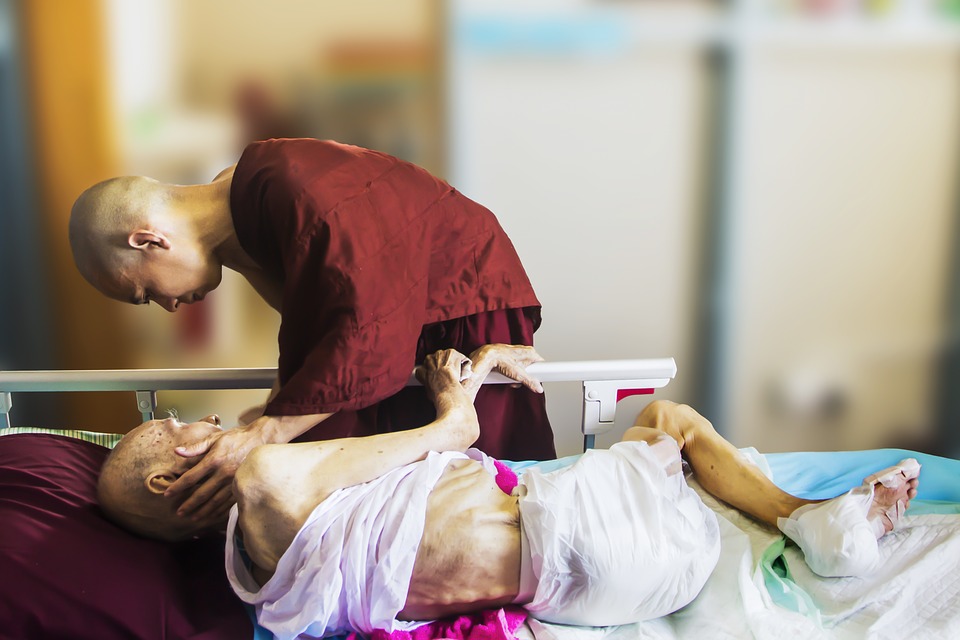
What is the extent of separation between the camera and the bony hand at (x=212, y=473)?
1347 millimetres

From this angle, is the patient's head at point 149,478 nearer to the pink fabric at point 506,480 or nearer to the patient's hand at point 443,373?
the patient's hand at point 443,373

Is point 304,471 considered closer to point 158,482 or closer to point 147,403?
point 158,482

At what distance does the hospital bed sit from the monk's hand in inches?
17.7

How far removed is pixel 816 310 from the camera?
8.82 feet

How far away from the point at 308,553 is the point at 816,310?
2.03 m

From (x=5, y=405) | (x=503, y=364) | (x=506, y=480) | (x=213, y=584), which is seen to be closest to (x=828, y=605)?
(x=506, y=480)

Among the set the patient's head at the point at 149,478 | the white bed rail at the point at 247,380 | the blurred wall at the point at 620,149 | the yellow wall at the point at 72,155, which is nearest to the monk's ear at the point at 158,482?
the patient's head at the point at 149,478

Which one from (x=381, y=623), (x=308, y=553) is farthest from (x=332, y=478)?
(x=381, y=623)

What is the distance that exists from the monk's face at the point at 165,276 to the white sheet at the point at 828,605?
2.88ft

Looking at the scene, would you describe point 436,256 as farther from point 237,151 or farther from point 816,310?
point 816,310

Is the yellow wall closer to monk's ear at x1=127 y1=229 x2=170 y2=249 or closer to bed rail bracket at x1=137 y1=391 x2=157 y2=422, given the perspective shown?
bed rail bracket at x1=137 y1=391 x2=157 y2=422

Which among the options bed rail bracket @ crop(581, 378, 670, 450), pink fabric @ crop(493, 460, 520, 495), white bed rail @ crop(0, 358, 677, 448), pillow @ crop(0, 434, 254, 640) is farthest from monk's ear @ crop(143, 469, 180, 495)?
bed rail bracket @ crop(581, 378, 670, 450)

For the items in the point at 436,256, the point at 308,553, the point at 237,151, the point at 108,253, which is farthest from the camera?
the point at 237,151

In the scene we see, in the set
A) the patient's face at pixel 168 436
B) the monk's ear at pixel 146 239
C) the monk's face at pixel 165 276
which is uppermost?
the monk's ear at pixel 146 239
